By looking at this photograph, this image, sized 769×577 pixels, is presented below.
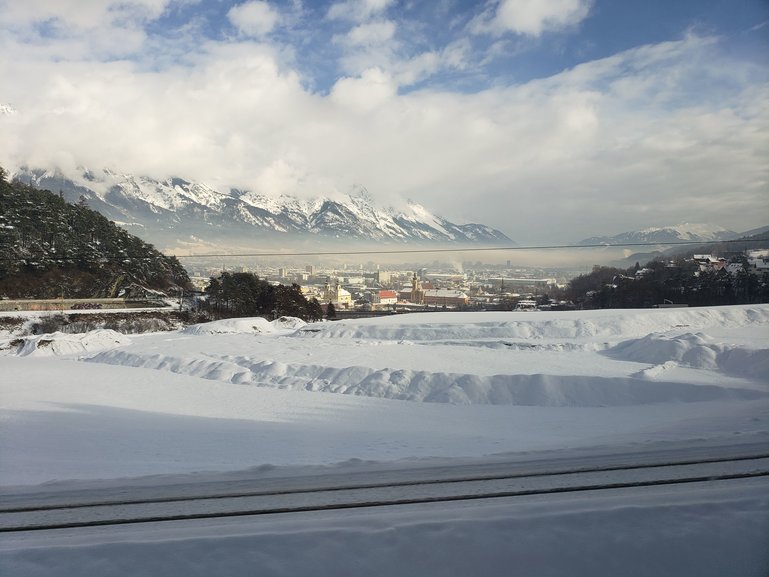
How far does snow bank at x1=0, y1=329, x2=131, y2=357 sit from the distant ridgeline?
288 inches

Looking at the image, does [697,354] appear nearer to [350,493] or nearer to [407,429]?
[407,429]

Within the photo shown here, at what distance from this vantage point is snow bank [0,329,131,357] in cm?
1448

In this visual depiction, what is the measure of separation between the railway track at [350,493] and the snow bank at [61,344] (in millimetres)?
13436

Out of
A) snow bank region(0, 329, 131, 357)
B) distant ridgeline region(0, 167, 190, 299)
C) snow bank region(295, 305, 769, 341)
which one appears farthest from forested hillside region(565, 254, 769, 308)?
distant ridgeline region(0, 167, 190, 299)

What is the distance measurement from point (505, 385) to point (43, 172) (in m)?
34.8

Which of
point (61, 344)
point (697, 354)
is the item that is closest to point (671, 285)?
point (697, 354)

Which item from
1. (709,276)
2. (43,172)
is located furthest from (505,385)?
(43,172)

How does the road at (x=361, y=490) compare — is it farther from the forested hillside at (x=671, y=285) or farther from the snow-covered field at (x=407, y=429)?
the forested hillside at (x=671, y=285)

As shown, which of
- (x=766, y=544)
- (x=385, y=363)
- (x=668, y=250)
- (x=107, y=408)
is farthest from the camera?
(x=668, y=250)

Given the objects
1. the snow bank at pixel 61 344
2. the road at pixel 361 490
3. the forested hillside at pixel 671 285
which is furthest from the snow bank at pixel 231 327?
the road at pixel 361 490

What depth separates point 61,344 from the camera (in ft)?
48.2

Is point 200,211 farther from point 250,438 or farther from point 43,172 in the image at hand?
point 250,438

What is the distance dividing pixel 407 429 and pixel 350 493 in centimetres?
298

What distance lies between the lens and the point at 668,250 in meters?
15.5
